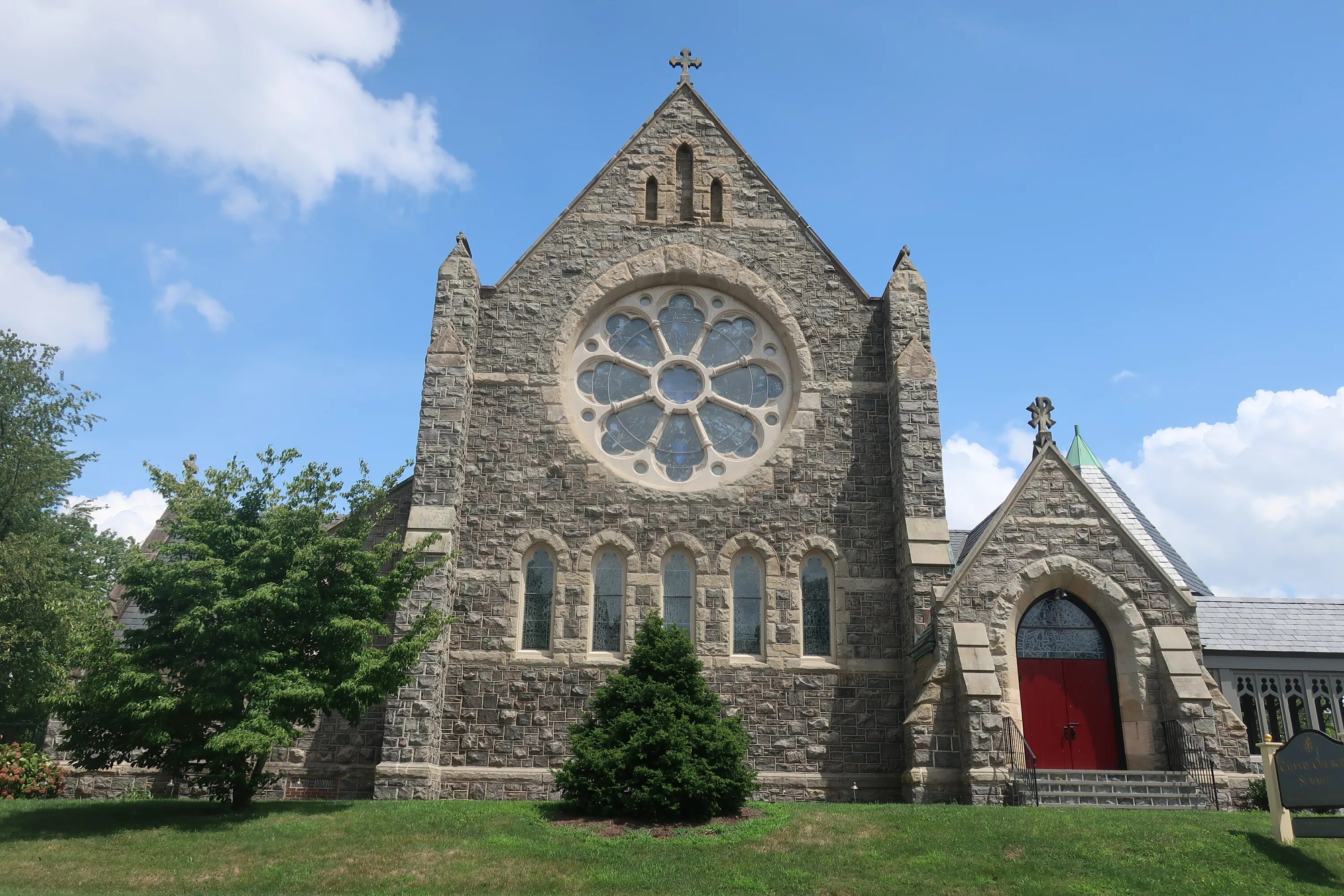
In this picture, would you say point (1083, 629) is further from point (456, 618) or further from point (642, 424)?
point (456, 618)

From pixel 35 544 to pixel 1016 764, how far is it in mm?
18540

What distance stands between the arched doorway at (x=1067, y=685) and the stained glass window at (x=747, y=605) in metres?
4.09

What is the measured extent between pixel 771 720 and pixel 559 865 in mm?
6001

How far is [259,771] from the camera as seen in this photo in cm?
1315

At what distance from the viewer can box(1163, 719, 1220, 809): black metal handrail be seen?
1366cm

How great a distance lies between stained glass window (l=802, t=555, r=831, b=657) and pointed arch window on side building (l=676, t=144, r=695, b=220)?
6896 mm

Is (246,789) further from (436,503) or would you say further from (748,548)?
(748,548)

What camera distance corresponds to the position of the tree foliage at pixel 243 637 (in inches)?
481

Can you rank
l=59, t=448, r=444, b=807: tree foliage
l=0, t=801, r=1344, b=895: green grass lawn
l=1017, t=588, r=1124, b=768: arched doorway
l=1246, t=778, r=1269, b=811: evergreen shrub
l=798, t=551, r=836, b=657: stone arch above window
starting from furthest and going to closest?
1. l=798, t=551, r=836, b=657: stone arch above window
2. l=1017, t=588, r=1124, b=768: arched doorway
3. l=1246, t=778, r=1269, b=811: evergreen shrub
4. l=59, t=448, r=444, b=807: tree foliage
5. l=0, t=801, r=1344, b=895: green grass lawn

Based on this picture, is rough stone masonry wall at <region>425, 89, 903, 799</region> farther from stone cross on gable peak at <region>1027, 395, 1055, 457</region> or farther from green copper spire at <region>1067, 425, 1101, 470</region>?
green copper spire at <region>1067, 425, 1101, 470</region>

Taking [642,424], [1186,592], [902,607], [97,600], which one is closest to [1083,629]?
[1186,592]

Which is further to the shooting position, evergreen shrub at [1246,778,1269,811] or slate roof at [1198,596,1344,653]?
slate roof at [1198,596,1344,653]

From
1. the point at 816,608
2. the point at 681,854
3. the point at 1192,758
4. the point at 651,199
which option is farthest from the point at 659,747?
the point at 651,199

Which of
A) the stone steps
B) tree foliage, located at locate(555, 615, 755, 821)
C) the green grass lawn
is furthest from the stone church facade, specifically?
the green grass lawn
